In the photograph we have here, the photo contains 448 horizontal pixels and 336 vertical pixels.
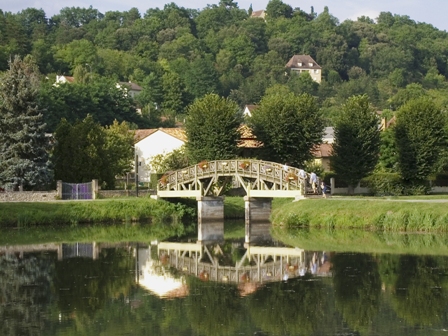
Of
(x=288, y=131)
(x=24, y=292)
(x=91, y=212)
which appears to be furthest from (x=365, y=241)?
(x=288, y=131)

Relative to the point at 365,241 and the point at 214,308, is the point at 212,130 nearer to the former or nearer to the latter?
the point at 365,241

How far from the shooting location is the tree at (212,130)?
7312 centimetres

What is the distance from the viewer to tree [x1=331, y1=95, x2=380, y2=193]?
74375 mm

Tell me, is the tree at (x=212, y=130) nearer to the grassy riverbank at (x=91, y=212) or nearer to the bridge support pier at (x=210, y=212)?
the grassy riverbank at (x=91, y=212)

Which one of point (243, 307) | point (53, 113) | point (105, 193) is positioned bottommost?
point (243, 307)

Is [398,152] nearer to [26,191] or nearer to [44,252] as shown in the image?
[26,191]

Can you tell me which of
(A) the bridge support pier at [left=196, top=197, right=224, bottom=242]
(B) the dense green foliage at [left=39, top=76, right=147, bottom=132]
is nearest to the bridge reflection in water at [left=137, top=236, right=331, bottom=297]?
(A) the bridge support pier at [left=196, top=197, right=224, bottom=242]

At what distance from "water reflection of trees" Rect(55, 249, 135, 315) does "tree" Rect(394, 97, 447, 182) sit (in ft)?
107

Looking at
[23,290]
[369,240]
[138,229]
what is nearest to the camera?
[23,290]

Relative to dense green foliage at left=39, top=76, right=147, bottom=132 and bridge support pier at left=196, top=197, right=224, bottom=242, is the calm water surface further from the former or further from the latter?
dense green foliage at left=39, top=76, right=147, bottom=132

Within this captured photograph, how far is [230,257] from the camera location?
4606cm

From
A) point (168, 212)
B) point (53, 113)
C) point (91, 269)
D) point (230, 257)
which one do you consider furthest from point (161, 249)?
point (53, 113)

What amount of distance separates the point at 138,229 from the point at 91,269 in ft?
60.6

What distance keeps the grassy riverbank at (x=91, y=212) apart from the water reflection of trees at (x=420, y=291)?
25.2 m
